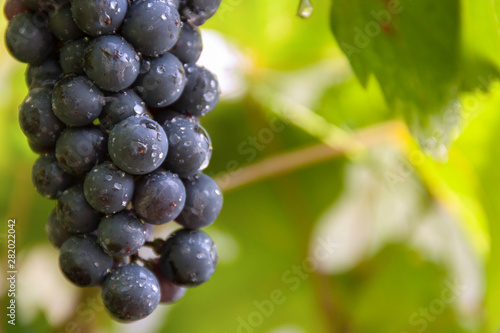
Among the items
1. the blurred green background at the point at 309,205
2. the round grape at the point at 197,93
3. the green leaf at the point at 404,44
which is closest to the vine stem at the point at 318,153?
the blurred green background at the point at 309,205

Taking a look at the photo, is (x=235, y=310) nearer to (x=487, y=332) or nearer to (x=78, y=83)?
(x=487, y=332)

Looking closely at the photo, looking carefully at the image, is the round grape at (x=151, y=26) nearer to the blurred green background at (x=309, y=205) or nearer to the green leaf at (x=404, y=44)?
the green leaf at (x=404, y=44)

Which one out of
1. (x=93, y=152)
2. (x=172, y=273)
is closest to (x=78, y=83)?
(x=93, y=152)

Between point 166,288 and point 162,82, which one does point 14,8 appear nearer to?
point 162,82

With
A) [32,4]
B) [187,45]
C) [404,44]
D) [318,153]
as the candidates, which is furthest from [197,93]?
[318,153]

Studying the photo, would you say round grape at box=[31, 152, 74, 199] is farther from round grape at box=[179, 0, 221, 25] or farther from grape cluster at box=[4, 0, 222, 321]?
round grape at box=[179, 0, 221, 25]
